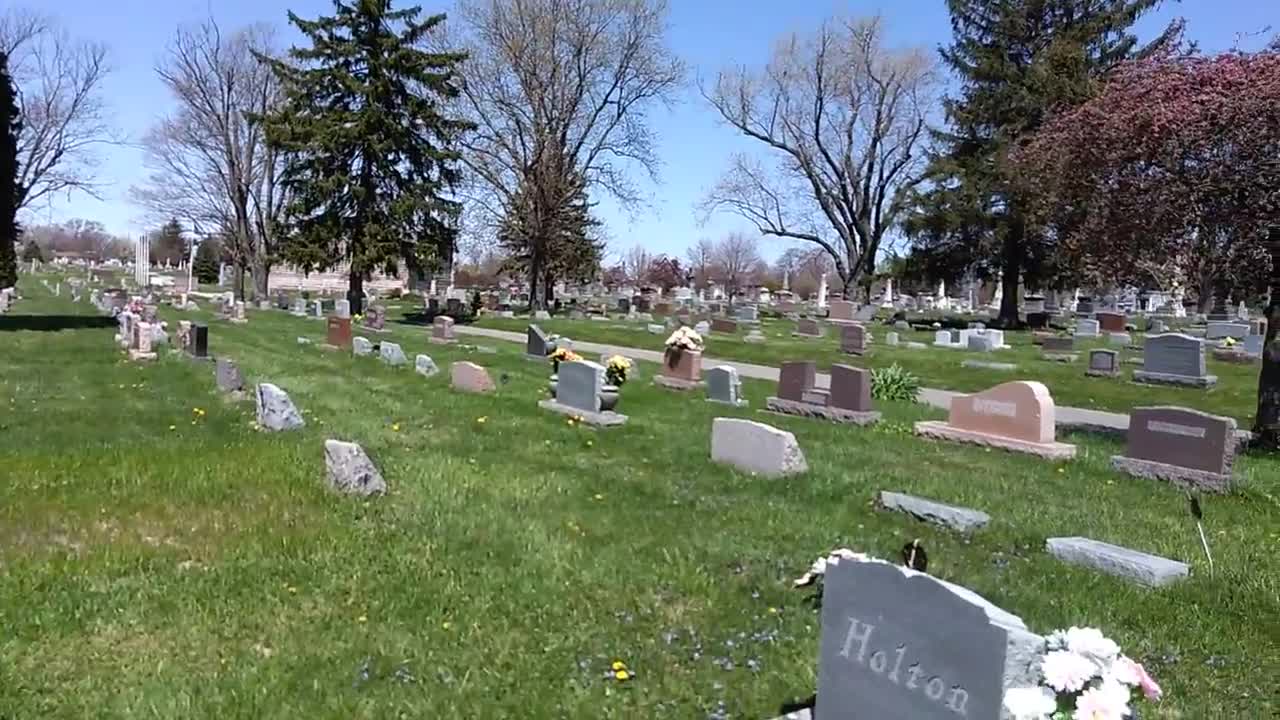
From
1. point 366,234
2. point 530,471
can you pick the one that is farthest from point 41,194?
point 530,471

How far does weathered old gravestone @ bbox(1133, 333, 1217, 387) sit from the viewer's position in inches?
805

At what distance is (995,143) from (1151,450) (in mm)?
32503

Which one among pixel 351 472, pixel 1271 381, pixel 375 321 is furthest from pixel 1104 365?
pixel 375 321

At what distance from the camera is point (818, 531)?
678cm

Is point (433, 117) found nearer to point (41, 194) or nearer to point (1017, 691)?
point (41, 194)

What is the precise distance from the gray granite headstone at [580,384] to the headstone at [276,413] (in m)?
3.48

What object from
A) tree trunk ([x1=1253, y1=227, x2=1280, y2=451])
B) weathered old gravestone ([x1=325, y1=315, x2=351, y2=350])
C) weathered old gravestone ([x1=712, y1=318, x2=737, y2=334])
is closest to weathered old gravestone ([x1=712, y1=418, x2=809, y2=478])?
tree trunk ([x1=1253, y1=227, x2=1280, y2=451])

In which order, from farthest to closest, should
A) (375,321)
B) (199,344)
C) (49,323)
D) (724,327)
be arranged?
(724,327)
(375,321)
(49,323)
(199,344)

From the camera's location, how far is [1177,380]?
20391 mm

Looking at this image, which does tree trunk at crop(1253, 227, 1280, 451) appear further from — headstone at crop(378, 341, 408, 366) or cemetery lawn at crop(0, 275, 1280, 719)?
headstone at crop(378, 341, 408, 366)

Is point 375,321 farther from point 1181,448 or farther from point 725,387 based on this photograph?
point 1181,448

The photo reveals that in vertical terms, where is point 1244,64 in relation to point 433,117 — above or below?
below

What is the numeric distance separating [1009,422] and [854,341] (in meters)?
15.5

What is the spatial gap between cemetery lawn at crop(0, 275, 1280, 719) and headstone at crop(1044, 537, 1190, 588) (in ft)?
0.48
